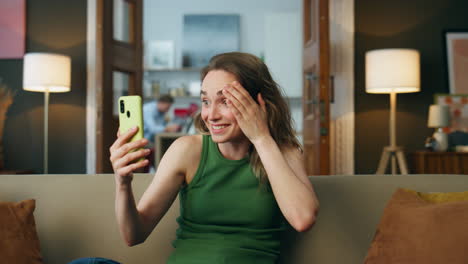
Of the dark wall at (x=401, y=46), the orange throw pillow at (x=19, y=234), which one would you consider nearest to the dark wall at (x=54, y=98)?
the dark wall at (x=401, y=46)

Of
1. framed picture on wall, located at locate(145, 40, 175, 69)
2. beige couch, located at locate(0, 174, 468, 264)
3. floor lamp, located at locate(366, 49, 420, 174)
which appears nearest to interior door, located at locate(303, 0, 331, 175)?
floor lamp, located at locate(366, 49, 420, 174)

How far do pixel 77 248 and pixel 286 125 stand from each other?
2.56ft

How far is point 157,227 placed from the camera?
56.1 inches

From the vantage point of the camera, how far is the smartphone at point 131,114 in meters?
0.95

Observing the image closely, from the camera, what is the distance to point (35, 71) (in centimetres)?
372

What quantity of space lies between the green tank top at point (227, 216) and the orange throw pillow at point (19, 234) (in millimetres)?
416

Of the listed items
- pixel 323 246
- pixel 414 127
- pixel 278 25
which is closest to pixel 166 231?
pixel 323 246

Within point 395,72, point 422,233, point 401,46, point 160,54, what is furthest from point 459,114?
point 160,54

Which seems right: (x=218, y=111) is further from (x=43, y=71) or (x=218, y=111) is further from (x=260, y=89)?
(x=43, y=71)

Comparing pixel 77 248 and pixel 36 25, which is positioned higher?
pixel 36 25

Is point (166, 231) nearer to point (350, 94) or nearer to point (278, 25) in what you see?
point (350, 94)

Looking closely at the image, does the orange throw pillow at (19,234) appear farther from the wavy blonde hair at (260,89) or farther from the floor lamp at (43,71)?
the floor lamp at (43,71)

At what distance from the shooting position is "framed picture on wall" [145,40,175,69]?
727 cm

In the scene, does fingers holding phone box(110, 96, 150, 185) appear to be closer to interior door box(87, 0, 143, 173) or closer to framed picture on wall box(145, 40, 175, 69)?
interior door box(87, 0, 143, 173)
